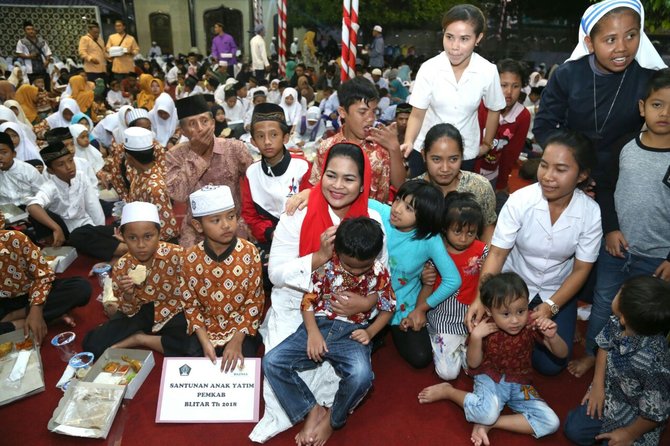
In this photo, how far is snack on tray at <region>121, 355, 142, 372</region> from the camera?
2.69 m

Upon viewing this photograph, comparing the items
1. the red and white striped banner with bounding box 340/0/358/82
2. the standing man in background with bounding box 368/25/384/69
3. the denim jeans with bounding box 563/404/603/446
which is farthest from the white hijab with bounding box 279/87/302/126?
the standing man in background with bounding box 368/25/384/69

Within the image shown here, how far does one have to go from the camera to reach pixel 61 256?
154 inches

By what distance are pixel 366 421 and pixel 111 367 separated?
1467 mm

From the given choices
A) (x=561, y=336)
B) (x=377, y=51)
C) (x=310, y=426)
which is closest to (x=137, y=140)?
(x=310, y=426)

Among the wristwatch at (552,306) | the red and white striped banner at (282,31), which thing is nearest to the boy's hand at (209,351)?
the wristwatch at (552,306)

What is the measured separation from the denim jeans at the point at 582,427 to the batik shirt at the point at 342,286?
1.03 m

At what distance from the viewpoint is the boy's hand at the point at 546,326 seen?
2242mm

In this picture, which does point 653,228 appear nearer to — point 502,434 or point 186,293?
point 502,434

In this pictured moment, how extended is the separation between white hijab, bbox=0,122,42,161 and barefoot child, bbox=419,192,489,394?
4445 millimetres

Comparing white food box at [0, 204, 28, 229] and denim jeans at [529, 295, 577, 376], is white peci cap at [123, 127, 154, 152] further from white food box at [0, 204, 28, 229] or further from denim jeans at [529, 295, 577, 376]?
denim jeans at [529, 295, 577, 376]

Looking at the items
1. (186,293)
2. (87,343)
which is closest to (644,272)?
(186,293)

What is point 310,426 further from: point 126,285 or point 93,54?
point 93,54

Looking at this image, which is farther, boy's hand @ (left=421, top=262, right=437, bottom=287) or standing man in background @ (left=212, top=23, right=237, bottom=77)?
standing man in background @ (left=212, top=23, right=237, bottom=77)

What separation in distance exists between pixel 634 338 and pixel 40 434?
2836mm
